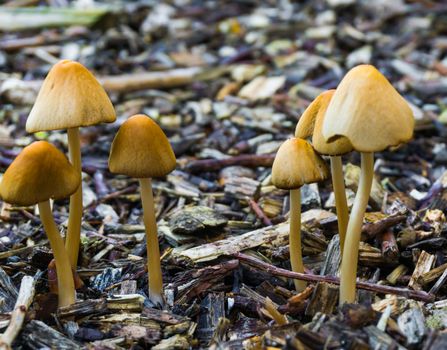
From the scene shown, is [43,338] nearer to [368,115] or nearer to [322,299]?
[322,299]

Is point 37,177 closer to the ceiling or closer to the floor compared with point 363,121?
closer to the floor

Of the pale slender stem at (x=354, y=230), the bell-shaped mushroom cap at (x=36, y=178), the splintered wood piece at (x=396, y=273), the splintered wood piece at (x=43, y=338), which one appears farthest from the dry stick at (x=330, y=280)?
the bell-shaped mushroom cap at (x=36, y=178)

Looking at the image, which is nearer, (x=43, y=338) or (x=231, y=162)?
(x=43, y=338)

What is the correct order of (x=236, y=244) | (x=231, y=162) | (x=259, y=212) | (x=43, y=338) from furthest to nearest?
1. (x=231, y=162)
2. (x=259, y=212)
3. (x=236, y=244)
4. (x=43, y=338)

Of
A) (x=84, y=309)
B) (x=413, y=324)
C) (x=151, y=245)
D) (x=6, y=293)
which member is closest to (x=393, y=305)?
(x=413, y=324)

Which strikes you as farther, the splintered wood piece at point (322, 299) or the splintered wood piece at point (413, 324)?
the splintered wood piece at point (322, 299)

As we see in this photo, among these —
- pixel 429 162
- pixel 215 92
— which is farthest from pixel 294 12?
pixel 429 162

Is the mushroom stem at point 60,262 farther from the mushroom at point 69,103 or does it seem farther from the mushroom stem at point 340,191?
the mushroom stem at point 340,191
